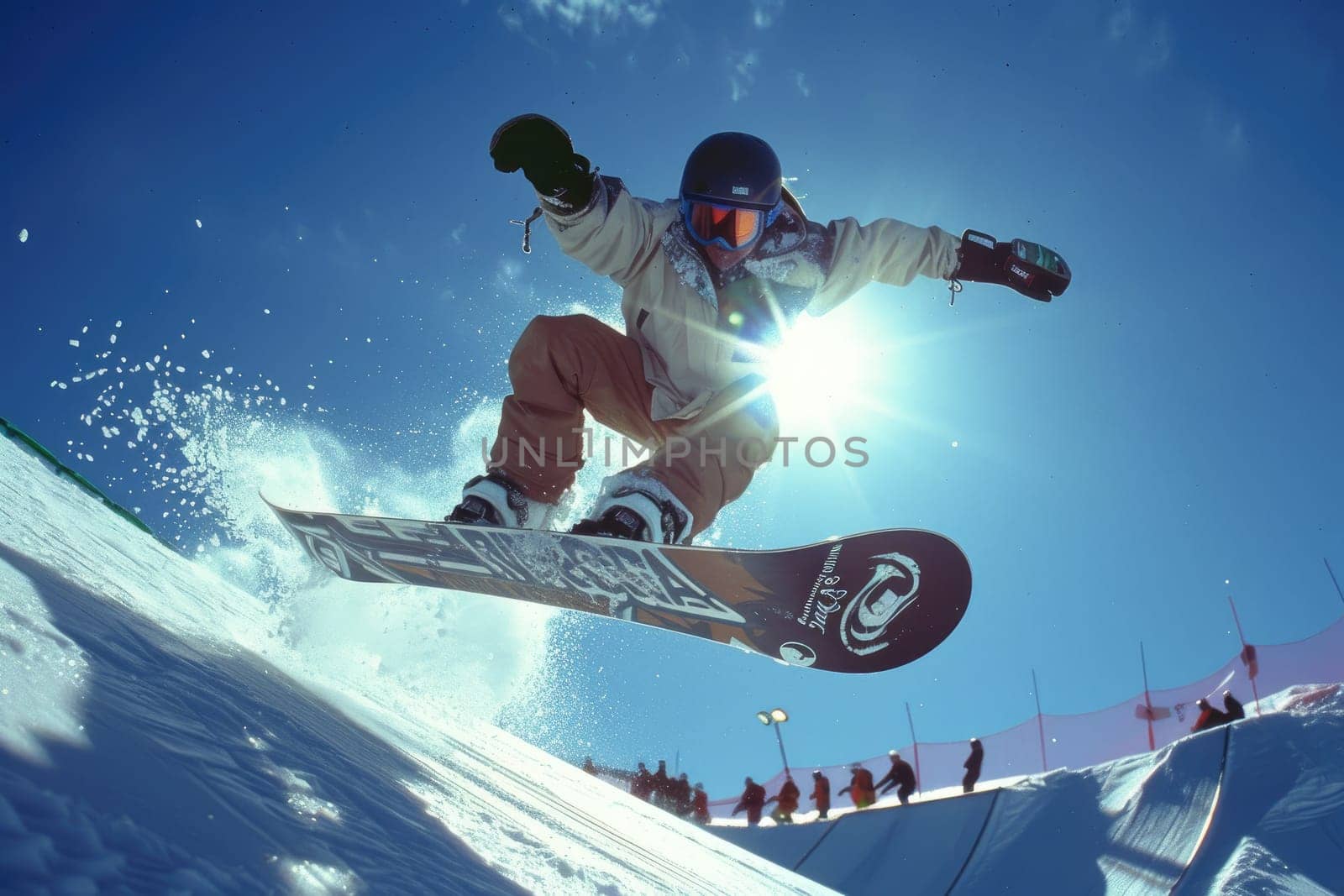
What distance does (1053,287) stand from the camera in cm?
378

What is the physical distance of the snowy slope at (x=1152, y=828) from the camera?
4250mm

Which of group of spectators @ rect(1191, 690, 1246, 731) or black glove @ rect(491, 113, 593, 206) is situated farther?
group of spectators @ rect(1191, 690, 1246, 731)

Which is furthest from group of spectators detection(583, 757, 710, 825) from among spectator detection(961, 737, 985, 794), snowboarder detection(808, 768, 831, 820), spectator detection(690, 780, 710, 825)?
spectator detection(961, 737, 985, 794)

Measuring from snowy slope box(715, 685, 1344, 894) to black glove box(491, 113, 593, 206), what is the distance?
5295mm

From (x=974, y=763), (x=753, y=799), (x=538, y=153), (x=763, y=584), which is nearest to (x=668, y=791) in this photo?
(x=753, y=799)

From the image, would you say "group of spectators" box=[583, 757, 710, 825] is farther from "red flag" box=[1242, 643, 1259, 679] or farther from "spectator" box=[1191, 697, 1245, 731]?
"red flag" box=[1242, 643, 1259, 679]

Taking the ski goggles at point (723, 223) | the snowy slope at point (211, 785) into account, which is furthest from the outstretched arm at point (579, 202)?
the snowy slope at point (211, 785)

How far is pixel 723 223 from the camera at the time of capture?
11.1ft

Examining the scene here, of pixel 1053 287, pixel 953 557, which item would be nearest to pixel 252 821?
pixel 953 557

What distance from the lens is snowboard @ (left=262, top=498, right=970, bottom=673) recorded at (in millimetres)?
3072

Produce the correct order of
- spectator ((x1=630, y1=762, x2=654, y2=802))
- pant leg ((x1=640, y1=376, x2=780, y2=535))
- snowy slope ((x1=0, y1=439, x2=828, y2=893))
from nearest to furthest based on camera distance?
snowy slope ((x1=0, y1=439, x2=828, y2=893))
pant leg ((x1=640, y1=376, x2=780, y2=535))
spectator ((x1=630, y1=762, x2=654, y2=802))

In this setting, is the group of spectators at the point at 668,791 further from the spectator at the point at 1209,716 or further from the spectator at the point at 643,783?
the spectator at the point at 1209,716

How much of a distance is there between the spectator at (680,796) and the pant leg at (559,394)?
860 centimetres

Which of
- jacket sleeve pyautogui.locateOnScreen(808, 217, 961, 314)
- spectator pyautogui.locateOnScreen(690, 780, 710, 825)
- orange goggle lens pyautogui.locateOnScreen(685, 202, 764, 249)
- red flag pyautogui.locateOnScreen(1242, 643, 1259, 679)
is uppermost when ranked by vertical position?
red flag pyautogui.locateOnScreen(1242, 643, 1259, 679)
